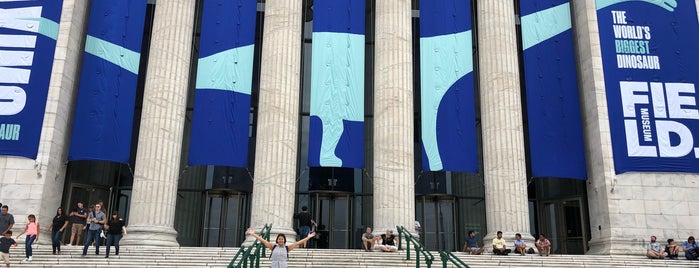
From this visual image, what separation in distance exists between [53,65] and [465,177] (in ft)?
62.9

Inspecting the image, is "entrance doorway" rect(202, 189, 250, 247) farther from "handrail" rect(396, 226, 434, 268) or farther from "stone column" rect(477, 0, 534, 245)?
"stone column" rect(477, 0, 534, 245)

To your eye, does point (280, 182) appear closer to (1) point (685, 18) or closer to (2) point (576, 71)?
(2) point (576, 71)

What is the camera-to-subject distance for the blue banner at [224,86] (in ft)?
79.0

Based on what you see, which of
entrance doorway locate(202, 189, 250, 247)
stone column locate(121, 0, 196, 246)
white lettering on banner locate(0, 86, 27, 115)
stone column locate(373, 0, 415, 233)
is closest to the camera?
stone column locate(121, 0, 196, 246)

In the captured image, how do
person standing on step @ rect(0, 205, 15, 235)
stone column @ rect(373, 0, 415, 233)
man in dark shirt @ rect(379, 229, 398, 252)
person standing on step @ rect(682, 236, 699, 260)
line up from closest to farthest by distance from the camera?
1. person standing on step @ rect(0, 205, 15, 235)
2. man in dark shirt @ rect(379, 229, 398, 252)
3. person standing on step @ rect(682, 236, 699, 260)
4. stone column @ rect(373, 0, 415, 233)

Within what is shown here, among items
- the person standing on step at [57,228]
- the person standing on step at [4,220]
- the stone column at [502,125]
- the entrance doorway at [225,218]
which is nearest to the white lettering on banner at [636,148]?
the stone column at [502,125]

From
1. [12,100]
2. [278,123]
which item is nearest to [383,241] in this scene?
[278,123]

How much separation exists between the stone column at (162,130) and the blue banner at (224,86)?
0.70 m

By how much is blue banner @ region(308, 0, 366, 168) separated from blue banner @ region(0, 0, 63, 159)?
1049cm

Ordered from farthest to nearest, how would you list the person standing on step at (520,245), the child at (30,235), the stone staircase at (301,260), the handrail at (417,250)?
the person standing on step at (520,245) < the stone staircase at (301,260) < the child at (30,235) < the handrail at (417,250)

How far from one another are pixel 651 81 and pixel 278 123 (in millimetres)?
15511

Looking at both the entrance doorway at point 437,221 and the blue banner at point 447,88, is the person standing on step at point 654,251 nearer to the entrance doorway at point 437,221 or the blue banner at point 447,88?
the blue banner at point 447,88

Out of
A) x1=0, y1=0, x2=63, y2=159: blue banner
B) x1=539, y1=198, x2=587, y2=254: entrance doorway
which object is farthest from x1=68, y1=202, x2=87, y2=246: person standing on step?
x1=539, y1=198, x2=587, y2=254: entrance doorway

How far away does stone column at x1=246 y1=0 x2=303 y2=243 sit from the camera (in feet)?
76.4
